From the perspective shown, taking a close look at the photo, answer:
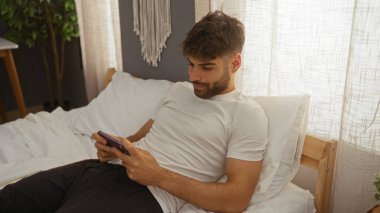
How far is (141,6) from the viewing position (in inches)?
77.9

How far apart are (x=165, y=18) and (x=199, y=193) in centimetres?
107

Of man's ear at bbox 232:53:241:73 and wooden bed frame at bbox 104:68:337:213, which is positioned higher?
man's ear at bbox 232:53:241:73

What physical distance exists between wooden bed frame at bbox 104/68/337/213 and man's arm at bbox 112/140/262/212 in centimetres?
26

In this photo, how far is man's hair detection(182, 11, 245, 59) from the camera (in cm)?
122

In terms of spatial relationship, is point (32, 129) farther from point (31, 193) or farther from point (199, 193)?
point (199, 193)

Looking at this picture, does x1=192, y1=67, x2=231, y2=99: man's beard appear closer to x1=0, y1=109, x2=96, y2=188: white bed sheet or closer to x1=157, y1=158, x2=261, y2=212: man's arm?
x1=157, y1=158, x2=261, y2=212: man's arm

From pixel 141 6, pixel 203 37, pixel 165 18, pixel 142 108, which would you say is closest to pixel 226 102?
pixel 203 37

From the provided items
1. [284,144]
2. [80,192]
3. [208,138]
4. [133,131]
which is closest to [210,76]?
[208,138]

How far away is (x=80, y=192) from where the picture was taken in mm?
1152

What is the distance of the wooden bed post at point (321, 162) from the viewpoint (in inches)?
47.2

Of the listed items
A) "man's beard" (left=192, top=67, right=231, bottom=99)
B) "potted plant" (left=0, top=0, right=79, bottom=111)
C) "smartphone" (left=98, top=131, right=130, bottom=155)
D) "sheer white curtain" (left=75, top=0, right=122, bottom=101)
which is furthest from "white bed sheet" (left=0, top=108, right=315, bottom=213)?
"potted plant" (left=0, top=0, right=79, bottom=111)

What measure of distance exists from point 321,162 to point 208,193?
0.41m

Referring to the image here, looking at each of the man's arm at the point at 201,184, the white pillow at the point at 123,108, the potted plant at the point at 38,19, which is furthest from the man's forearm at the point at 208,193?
the potted plant at the point at 38,19

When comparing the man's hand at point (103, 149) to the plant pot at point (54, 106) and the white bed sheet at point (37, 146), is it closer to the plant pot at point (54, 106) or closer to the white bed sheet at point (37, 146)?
the white bed sheet at point (37, 146)
